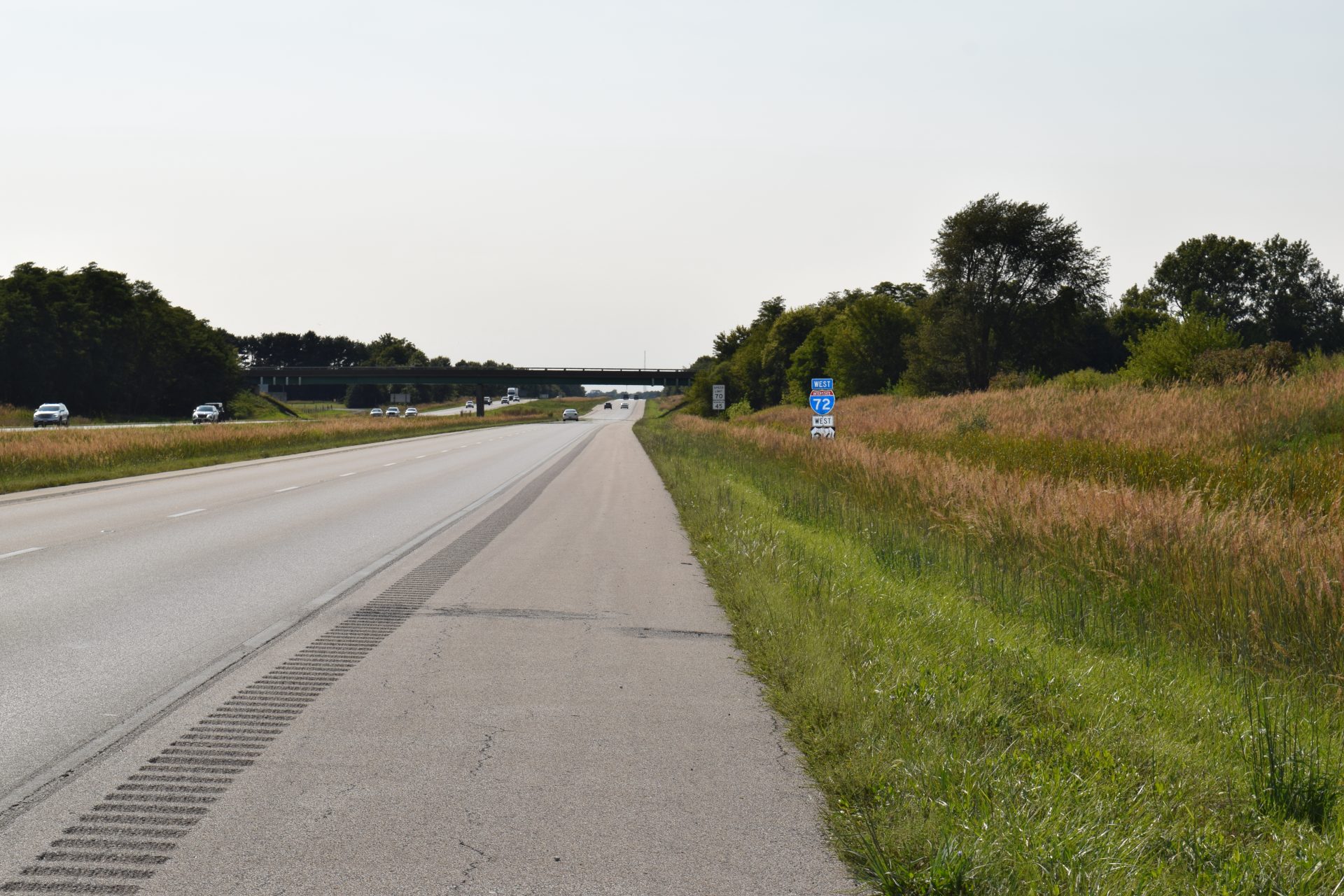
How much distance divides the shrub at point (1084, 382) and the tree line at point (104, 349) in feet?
270

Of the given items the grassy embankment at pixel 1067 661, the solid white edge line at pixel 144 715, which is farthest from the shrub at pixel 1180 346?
the solid white edge line at pixel 144 715

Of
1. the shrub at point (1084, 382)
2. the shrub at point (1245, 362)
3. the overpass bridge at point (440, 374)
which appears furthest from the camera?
the overpass bridge at point (440, 374)

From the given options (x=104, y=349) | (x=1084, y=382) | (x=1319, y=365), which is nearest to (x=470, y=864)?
(x=1319, y=365)

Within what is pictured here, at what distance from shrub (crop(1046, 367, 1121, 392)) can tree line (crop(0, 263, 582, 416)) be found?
82.3 meters

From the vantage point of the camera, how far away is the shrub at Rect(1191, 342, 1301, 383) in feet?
96.8

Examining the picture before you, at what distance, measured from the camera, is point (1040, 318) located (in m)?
69.6

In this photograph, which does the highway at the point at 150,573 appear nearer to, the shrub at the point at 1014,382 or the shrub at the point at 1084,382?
Answer: the shrub at the point at 1084,382

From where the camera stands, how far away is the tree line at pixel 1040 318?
188ft

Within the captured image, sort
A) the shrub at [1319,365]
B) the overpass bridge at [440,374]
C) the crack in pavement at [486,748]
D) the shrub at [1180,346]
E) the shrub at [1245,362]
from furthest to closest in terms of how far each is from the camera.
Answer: the overpass bridge at [440,374] < the shrub at [1180,346] < the shrub at [1245,362] < the shrub at [1319,365] < the crack in pavement at [486,748]

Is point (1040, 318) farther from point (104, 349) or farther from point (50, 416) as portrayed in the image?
point (104, 349)

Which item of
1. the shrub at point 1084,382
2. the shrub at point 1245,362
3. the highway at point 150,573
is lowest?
the highway at point 150,573

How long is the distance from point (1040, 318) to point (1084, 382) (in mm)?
34847

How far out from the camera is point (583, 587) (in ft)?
34.9

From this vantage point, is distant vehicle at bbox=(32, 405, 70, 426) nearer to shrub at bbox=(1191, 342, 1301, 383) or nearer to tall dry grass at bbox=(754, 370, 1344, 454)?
tall dry grass at bbox=(754, 370, 1344, 454)
